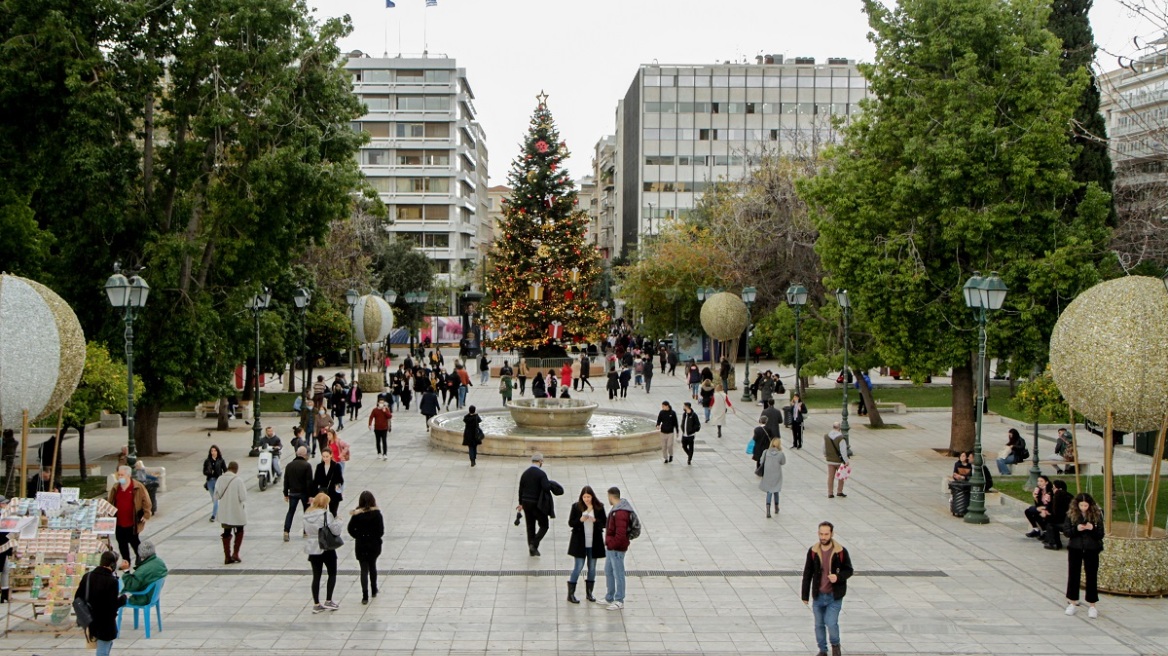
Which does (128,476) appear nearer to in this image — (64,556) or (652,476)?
(64,556)

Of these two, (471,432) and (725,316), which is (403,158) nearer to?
(725,316)

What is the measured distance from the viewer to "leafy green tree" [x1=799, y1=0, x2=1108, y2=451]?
23109 millimetres

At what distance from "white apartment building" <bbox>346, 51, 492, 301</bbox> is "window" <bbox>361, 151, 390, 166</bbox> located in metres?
0.09

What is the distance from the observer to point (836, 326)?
3328cm

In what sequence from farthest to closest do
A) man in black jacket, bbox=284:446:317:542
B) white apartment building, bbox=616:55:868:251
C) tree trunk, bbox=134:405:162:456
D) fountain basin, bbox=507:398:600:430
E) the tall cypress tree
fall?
white apartment building, bbox=616:55:868:251
fountain basin, bbox=507:398:600:430
the tall cypress tree
tree trunk, bbox=134:405:162:456
man in black jacket, bbox=284:446:317:542

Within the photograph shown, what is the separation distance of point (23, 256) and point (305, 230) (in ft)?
20.1

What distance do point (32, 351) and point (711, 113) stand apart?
77.7 m

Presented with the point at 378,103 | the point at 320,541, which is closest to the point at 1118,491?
the point at 320,541

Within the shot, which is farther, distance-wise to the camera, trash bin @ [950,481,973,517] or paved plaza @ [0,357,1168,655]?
trash bin @ [950,481,973,517]

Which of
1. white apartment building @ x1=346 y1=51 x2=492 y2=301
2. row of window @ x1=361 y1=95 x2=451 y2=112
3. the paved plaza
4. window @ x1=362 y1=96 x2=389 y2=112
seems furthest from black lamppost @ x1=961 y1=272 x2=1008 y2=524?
window @ x1=362 y1=96 x2=389 y2=112

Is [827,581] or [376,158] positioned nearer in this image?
[827,581]

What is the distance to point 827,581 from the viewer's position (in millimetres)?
10523

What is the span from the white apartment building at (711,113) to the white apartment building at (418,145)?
53.2ft

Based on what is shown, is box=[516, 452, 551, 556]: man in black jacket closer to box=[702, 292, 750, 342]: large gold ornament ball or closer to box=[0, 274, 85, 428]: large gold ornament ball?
box=[0, 274, 85, 428]: large gold ornament ball
